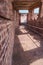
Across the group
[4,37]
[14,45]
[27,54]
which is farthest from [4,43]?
[14,45]

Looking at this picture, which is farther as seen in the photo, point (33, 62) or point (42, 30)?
point (42, 30)

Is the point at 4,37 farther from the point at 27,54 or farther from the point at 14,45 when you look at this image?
the point at 14,45

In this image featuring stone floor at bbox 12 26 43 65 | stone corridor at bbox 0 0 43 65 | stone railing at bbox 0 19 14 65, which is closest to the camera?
stone railing at bbox 0 19 14 65

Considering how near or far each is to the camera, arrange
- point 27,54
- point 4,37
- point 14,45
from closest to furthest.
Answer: point 4,37
point 27,54
point 14,45

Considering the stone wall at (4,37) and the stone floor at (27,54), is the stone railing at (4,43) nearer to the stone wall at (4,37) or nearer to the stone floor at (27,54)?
the stone wall at (4,37)

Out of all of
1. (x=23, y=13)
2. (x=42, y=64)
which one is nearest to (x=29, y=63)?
(x=42, y=64)

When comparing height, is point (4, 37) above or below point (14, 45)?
above

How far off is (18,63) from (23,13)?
22.0 meters

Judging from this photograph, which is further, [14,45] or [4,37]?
[14,45]

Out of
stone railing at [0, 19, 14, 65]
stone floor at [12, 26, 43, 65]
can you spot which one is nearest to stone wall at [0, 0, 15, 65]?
stone railing at [0, 19, 14, 65]

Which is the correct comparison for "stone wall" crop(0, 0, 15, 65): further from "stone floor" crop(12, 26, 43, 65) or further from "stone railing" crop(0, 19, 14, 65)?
"stone floor" crop(12, 26, 43, 65)

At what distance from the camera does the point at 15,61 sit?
3.14 meters

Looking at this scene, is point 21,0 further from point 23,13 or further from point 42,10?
point 23,13

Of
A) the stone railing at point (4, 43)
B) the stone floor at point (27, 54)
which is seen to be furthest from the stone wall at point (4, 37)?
the stone floor at point (27, 54)
